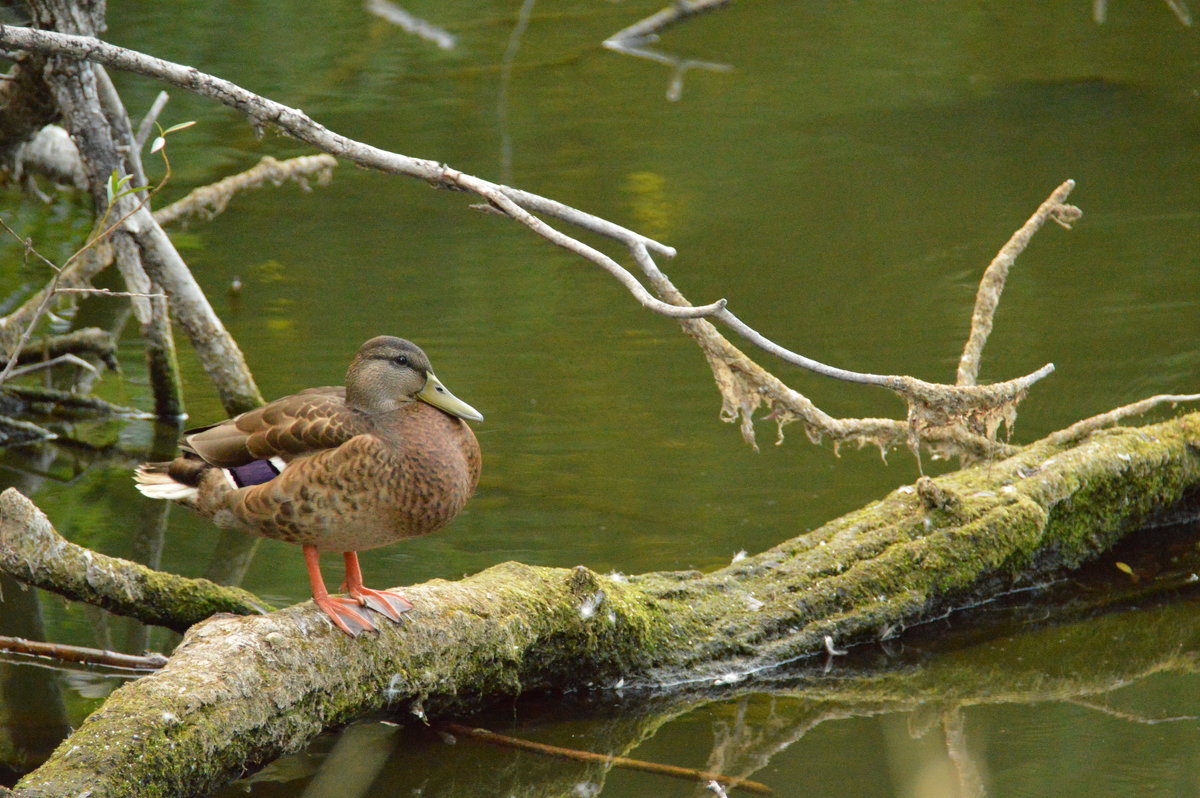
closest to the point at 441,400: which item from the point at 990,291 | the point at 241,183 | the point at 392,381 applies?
the point at 392,381

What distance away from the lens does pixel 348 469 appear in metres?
3.70

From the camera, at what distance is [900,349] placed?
7.73m

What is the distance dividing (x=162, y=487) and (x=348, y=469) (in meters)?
0.71

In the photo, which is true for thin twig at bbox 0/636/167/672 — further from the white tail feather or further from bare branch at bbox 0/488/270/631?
the white tail feather

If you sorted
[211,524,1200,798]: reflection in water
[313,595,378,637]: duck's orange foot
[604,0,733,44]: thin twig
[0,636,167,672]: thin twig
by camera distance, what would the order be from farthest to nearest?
[0,636,167,672]: thin twig, [211,524,1200,798]: reflection in water, [313,595,378,637]: duck's orange foot, [604,0,733,44]: thin twig

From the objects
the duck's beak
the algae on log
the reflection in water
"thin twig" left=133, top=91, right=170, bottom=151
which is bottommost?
the reflection in water

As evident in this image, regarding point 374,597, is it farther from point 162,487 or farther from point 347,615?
point 162,487

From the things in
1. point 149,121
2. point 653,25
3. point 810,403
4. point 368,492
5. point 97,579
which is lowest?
point 97,579

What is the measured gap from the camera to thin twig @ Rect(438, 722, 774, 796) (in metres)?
4.01

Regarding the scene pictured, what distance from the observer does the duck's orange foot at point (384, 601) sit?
12.9 feet

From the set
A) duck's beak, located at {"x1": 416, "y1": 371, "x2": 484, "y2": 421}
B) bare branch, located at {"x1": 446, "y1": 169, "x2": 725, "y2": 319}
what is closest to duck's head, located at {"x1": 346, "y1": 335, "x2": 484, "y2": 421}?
duck's beak, located at {"x1": 416, "y1": 371, "x2": 484, "y2": 421}

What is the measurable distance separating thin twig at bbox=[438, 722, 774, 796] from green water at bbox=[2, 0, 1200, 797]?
0.05m

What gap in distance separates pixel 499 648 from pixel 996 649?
6.32ft

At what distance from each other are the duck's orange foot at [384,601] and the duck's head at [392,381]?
0.55 metres
